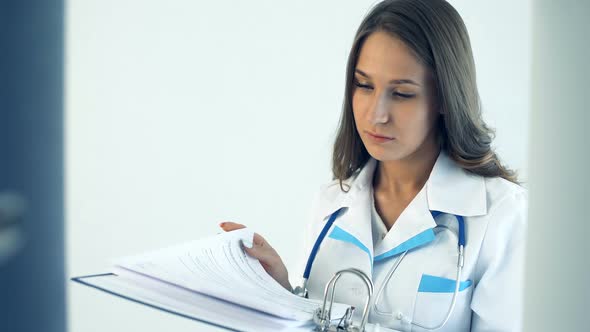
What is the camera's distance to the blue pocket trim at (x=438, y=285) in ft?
3.58

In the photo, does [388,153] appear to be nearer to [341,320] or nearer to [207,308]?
[341,320]

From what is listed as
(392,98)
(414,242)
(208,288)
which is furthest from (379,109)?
(208,288)

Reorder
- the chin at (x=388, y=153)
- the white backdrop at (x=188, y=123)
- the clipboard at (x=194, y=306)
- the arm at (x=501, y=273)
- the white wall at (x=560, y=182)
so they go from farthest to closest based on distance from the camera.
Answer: the white backdrop at (x=188, y=123) → the chin at (x=388, y=153) → the arm at (x=501, y=273) → the clipboard at (x=194, y=306) → the white wall at (x=560, y=182)

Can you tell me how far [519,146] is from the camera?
5.37 ft

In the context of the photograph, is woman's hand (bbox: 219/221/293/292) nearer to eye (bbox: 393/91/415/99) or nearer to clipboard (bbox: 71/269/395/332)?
clipboard (bbox: 71/269/395/332)

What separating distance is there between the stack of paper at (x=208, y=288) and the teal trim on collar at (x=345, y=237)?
0.25 metres

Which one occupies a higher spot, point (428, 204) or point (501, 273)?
point (428, 204)

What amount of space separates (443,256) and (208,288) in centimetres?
51

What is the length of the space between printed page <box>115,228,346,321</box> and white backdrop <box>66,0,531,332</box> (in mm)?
1009

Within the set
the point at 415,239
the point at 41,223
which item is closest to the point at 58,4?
the point at 41,223

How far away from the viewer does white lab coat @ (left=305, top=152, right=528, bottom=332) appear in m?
1.09

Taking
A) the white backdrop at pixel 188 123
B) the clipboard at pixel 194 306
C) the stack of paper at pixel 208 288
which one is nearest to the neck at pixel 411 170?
the stack of paper at pixel 208 288

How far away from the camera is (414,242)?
1.15 metres

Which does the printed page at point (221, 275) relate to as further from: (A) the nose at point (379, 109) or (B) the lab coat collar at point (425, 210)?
(A) the nose at point (379, 109)
